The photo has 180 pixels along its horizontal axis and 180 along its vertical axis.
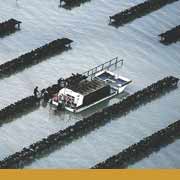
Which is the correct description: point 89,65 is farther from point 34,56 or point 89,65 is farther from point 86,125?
point 86,125

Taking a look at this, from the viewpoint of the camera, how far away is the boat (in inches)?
4225

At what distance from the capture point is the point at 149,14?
445 feet

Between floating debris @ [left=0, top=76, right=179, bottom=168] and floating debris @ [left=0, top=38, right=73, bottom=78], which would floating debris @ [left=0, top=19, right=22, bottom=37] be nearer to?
floating debris @ [left=0, top=38, right=73, bottom=78]

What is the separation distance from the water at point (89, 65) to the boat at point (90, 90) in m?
1.22

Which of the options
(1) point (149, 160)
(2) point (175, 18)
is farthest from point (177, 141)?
(2) point (175, 18)

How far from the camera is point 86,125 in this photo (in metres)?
104

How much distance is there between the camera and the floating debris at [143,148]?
97.8 meters

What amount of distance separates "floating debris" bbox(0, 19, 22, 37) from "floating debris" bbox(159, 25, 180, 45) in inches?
729

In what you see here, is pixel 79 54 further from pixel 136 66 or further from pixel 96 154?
pixel 96 154

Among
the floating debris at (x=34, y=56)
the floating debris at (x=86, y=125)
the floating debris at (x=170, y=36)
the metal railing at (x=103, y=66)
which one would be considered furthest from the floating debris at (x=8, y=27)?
the floating debris at (x=86, y=125)

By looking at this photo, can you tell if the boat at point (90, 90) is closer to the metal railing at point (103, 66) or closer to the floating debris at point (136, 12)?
the metal railing at point (103, 66)

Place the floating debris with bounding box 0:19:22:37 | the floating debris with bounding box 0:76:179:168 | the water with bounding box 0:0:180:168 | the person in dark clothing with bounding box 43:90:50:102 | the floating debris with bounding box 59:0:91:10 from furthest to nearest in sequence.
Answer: the floating debris with bounding box 59:0:91:10
the floating debris with bounding box 0:19:22:37
the person in dark clothing with bounding box 43:90:50:102
the water with bounding box 0:0:180:168
the floating debris with bounding box 0:76:179:168

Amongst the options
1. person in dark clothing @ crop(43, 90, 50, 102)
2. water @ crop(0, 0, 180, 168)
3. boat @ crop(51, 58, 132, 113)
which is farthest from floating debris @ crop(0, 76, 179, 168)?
person in dark clothing @ crop(43, 90, 50, 102)

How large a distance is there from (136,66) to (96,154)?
22083 millimetres
